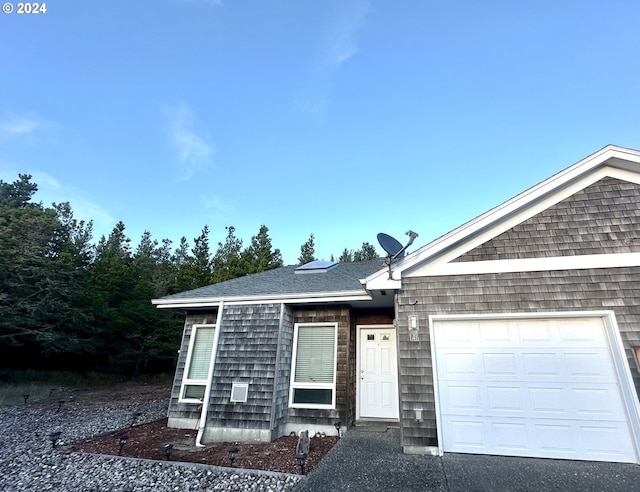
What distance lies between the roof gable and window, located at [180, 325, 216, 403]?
4536mm

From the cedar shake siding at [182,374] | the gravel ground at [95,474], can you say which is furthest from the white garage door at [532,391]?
the cedar shake siding at [182,374]

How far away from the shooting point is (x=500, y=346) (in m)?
4.32

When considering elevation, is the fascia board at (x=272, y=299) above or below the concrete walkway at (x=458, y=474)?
above

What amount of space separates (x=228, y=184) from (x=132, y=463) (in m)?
10.5

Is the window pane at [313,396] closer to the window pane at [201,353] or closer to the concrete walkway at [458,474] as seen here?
the concrete walkway at [458,474]

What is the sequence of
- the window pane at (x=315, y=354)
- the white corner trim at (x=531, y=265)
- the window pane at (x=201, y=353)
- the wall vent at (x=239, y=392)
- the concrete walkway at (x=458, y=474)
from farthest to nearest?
the window pane at (x=201, y=353) < the window pane at (x=315, y=354) < the wall vent at (x=239, y=392) < the white corner trim at (x=531, y=265) < the concrete walkway at (x=458, y=474)

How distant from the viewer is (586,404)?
389 centimetres

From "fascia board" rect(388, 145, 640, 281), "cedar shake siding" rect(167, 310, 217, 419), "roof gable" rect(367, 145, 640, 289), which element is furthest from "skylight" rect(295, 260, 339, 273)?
"fascia board" rect(388, 145, 640, 281)

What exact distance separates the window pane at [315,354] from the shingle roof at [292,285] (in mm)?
943

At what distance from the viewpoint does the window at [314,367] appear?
5.91 meters

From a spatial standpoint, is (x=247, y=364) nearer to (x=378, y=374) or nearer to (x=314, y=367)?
(x=314, y=367)

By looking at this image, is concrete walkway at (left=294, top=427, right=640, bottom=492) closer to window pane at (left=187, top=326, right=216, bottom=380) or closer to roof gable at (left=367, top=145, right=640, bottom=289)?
roof gable at (left=367, top=145, right=640, bottom=289)

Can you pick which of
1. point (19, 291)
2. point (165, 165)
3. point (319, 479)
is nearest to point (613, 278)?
point (319, 479)

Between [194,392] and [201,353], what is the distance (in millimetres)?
832
